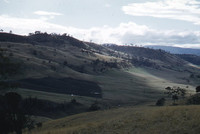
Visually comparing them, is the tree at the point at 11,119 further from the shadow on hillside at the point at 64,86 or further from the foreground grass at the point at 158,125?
the shadow on hillside at the point at 64,86

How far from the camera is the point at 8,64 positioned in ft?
134

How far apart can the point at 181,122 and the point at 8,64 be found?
25956 mm

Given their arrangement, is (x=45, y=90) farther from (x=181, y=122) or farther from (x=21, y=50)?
(x=181, y=122)

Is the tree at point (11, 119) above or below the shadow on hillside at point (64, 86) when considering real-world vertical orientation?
above

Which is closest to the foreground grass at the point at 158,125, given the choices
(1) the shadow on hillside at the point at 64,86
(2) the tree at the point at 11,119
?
(2) the tree at the point at 11,119

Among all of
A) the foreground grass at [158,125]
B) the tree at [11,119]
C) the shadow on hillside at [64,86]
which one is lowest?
the shadow on hillside at [64,86]

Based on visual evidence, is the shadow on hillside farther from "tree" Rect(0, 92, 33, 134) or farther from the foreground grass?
the foreground grass

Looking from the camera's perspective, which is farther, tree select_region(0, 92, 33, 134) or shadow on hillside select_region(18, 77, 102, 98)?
shadow on hillside select_region(18, 77, 102, 98)

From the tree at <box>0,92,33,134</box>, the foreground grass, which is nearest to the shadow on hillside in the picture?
the tree at <box>0,92,33,134</box>

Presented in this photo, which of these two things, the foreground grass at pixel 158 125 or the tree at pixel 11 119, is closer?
the foreground grass at pixel 158 125

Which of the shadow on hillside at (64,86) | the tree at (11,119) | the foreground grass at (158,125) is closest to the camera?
the foreground grass at (158,125)

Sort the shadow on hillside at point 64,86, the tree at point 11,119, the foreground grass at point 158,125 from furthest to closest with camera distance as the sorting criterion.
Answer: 1. the shadow on hillside at point 64,86
2. the tree at point 11,119
3. the foreground grass at point 158,125

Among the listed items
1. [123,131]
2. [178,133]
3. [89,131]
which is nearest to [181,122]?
[178,133]

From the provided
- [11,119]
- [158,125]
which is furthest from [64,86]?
[158,125]
